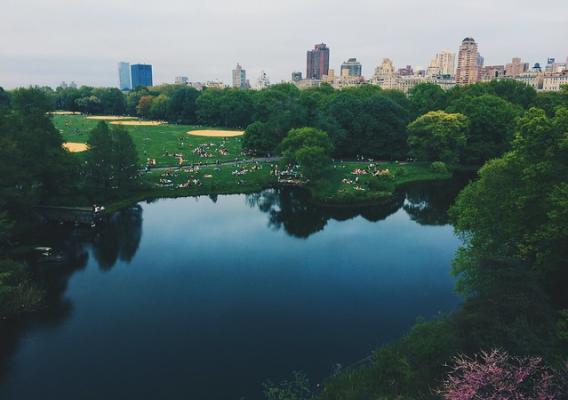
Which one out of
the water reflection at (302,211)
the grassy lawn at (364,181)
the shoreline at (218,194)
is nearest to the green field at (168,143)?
the shoreline at (218,194)

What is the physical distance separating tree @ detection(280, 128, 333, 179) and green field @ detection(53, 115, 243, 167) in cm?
1429

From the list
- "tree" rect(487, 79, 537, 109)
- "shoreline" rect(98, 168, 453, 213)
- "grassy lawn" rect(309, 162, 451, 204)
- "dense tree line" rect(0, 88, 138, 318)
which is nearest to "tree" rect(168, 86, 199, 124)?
"grassy lawn" rect(309, 162, 451, 204)

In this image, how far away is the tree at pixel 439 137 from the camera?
65812mm

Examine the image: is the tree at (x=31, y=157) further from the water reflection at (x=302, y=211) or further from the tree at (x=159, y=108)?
the tree at (x=159, y=108)

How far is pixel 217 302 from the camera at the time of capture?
26.8 metres

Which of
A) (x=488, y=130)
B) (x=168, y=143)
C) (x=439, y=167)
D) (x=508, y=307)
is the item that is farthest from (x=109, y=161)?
(x=488, y=130)

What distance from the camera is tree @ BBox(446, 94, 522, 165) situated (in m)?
68.4

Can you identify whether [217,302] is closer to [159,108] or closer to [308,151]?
[308,151]

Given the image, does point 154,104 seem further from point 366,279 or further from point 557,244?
point 557,244

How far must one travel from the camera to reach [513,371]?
12109 mm

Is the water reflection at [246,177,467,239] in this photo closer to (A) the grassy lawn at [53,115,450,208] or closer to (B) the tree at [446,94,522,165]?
(A) the grassy lawn at [53,115,450,208]

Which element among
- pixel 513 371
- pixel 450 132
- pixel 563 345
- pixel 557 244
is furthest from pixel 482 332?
pixel 450 132

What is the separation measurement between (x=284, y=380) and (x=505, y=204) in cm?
1387

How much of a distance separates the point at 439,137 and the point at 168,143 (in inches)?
1938
